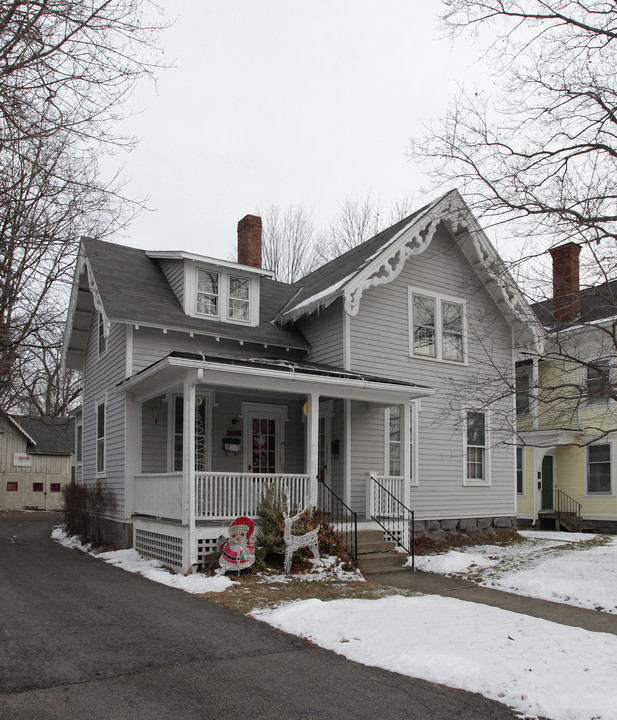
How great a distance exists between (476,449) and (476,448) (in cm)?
2

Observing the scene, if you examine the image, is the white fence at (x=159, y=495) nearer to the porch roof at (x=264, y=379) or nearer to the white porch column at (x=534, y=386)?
the porch roof at (x=264, y=379)

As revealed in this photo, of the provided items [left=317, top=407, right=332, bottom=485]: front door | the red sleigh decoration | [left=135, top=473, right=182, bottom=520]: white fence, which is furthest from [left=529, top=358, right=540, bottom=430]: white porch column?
[left=135, top=473, right=182, bottom=520]: white fence

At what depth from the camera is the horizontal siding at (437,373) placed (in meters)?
14.0

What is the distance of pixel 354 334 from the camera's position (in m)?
13.8

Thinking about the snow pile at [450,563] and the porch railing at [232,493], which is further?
the snow pile at [450,563]

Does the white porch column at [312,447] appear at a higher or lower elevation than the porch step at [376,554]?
higher

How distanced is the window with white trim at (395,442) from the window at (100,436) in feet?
20.8

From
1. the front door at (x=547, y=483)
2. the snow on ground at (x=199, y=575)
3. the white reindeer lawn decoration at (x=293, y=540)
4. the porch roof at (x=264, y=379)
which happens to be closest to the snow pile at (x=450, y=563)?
the snow on ground at (x=199, y=575)

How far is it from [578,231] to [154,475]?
8209 millimetres

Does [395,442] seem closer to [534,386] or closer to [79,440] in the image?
[534,386]

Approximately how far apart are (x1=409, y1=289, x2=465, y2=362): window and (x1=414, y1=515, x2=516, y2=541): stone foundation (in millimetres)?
3721

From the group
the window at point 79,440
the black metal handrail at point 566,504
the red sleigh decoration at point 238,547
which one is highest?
the window at point 79,440

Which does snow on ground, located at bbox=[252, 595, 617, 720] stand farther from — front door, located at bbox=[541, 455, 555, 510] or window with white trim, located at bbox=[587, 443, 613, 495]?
front door, located at bbox=[541, 455, 555, 510]

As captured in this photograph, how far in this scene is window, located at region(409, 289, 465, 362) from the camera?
15117 mm
